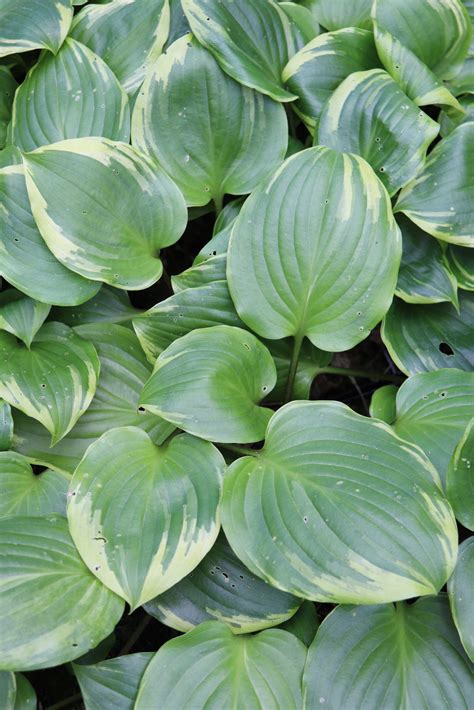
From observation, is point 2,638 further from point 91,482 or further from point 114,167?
point 114,167

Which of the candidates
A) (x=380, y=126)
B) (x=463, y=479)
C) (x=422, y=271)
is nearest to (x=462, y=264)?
(x=422, y=271)

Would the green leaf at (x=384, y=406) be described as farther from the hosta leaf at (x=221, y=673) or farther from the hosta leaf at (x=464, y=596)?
the hosta leaf at (x=221, y=673)

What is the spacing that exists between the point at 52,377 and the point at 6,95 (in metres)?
0.75

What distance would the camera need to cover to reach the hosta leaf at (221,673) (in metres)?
1.09

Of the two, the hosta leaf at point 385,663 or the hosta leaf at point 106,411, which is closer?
the hosta leaf at point 385,663

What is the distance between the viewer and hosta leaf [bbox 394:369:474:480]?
124 cm

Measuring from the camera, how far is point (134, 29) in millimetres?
1544

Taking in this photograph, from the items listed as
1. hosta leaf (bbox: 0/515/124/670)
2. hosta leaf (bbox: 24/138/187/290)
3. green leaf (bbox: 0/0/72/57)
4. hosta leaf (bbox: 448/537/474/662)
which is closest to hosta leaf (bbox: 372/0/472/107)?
hosta leaf (bbox: 24/138/187/290)

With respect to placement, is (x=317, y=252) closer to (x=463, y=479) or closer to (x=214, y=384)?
(x=214, y=384)

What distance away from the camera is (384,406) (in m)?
1.35

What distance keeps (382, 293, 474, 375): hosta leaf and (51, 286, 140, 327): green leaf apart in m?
0.58

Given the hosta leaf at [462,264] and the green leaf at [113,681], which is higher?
the hosta leaf at [462,264]

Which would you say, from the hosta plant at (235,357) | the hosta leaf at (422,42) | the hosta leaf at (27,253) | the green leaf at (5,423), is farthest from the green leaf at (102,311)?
the hosta leaf at (422,42)

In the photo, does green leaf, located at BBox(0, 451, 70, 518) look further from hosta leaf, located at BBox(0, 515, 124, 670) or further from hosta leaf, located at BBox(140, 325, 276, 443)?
hosta leaf, located at BBox(140, 325, 276, 443)
